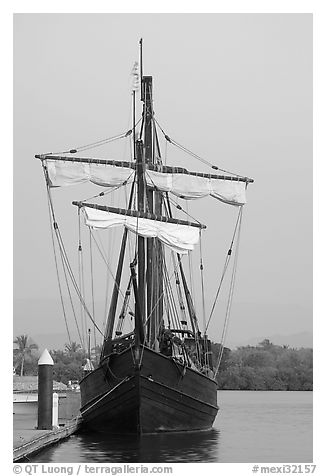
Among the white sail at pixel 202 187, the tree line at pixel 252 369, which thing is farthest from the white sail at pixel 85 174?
the tree line at pixel 252 369

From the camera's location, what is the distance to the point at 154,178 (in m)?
30.5

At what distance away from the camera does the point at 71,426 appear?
26.2 meters

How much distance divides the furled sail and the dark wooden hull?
6.34 m

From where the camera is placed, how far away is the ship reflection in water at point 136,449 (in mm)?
21016

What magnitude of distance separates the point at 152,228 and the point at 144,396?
17.1 ft

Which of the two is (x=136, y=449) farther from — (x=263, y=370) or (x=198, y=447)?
(x=263, y=370)

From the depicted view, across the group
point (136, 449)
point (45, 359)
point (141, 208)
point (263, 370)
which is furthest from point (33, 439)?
point (263, 370)

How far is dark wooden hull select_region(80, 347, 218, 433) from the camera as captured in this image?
2581 cm

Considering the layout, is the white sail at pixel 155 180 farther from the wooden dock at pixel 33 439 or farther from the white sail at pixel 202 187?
the wooden dock at pixel 33 439

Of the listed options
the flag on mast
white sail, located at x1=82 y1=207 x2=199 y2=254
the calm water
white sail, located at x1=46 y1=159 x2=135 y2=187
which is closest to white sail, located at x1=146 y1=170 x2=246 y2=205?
white sail, located at x1=46 y1=159 x2=135 y2=187

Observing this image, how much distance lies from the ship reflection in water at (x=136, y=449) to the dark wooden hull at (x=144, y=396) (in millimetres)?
381

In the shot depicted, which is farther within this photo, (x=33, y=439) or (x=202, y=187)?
(x=202, y=187)

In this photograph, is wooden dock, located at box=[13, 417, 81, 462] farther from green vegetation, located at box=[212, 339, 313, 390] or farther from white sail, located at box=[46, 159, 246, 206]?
green vegetation, located at box=[212, 339, 313, 390]
